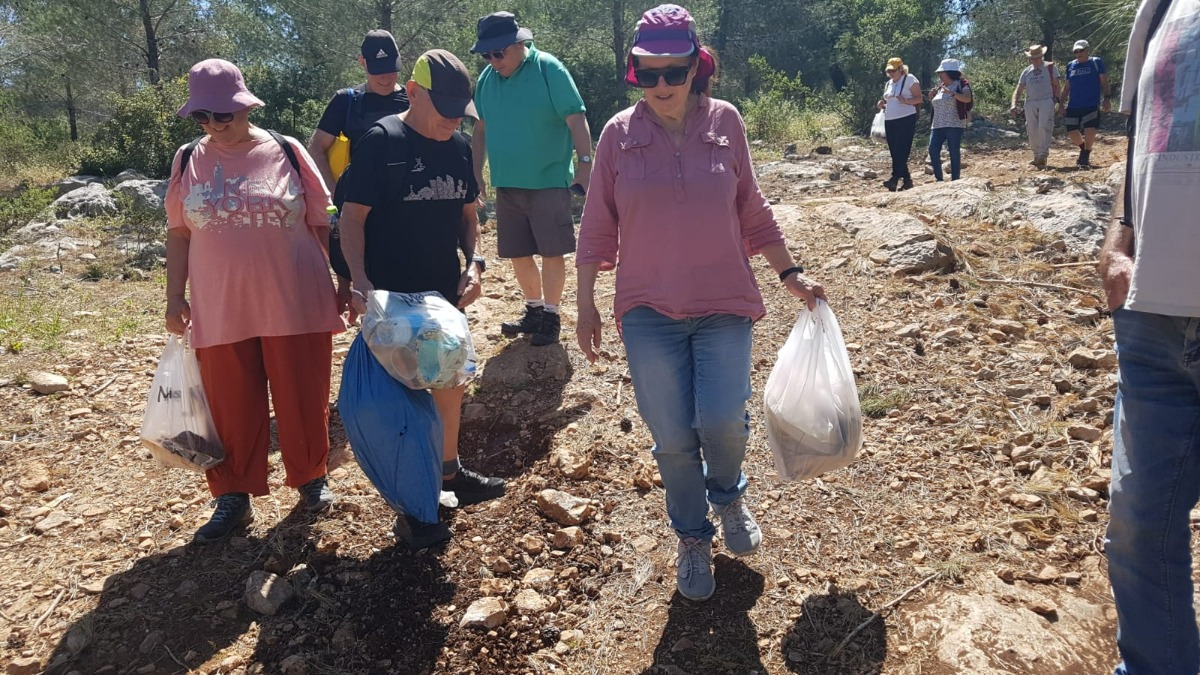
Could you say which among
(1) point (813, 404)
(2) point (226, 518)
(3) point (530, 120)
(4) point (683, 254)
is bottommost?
(2) point (226, 518)

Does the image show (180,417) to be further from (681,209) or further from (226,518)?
(681,209)

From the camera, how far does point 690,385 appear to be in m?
2.45

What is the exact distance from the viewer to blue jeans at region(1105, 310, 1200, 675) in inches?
67.2

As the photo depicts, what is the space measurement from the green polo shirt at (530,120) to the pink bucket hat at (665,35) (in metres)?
1.97

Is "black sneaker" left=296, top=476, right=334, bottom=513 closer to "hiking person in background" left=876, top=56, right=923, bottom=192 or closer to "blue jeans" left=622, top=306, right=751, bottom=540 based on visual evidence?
"blue jeans" left=622, top=306, right=751, bottom=540

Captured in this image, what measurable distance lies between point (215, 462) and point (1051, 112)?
9.69m

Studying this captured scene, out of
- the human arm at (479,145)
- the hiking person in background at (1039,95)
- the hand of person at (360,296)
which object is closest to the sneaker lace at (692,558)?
the hand of person at (360,296)

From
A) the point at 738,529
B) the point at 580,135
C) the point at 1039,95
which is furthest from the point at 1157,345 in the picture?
the point at 1039,95

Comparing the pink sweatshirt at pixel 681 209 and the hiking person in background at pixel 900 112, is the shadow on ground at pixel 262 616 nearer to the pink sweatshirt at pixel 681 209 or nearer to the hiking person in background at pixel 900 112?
the pink sweatshirt at pixel 681 209

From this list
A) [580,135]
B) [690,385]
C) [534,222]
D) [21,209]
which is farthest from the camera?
[21,209]

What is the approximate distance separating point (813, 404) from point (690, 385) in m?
0.38

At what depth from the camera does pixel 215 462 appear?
2.99 metres

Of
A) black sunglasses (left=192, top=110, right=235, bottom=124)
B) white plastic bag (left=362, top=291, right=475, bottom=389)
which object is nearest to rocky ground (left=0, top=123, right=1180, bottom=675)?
white plastic bag (left=362, top=291, right=475, bottom=389)

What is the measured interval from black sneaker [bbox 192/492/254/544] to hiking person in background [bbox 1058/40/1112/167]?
9.57 meters
